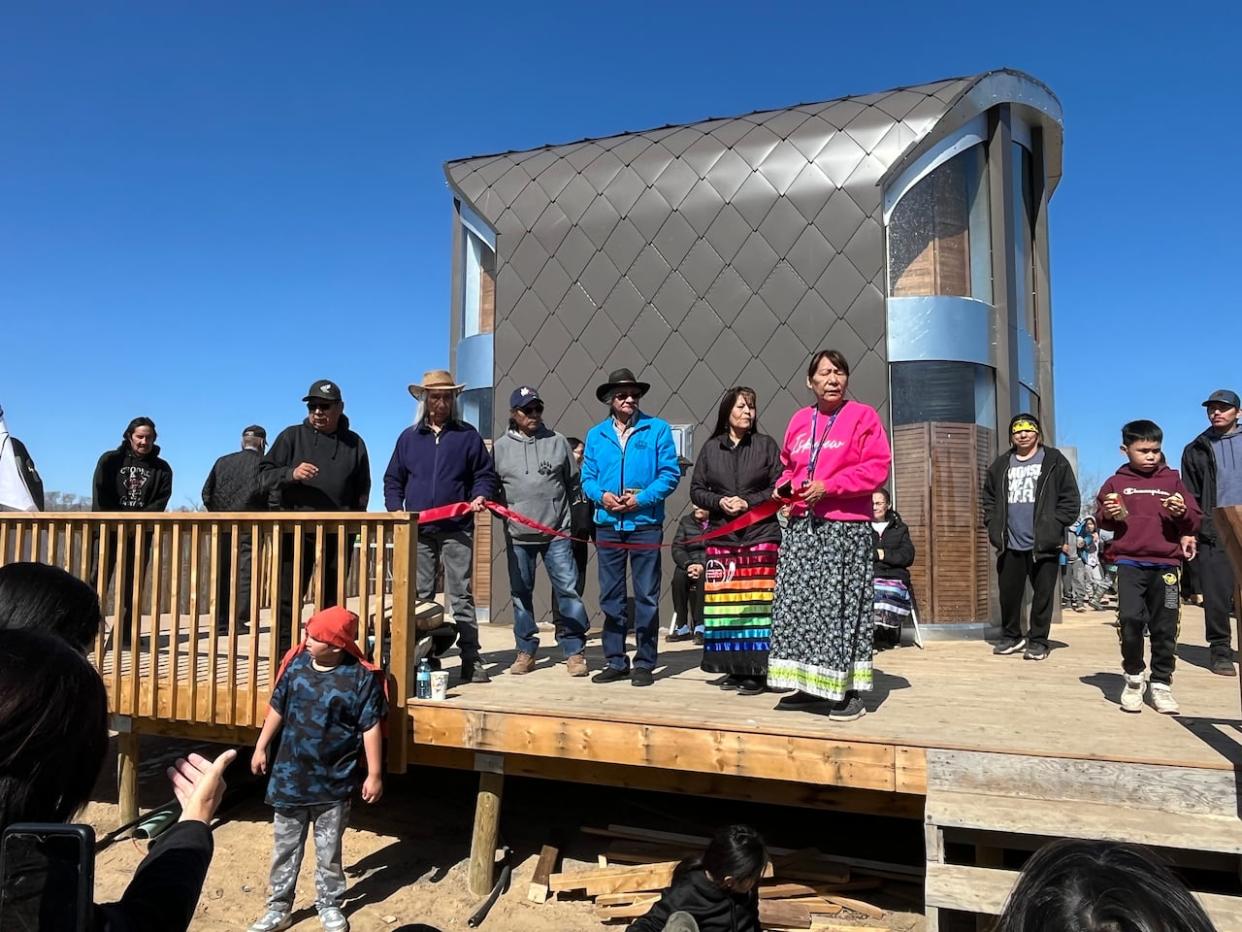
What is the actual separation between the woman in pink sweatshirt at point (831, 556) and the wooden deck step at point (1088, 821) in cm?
76

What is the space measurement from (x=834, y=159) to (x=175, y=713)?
6.61 meters

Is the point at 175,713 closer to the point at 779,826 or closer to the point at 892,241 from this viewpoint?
the point at 779,826

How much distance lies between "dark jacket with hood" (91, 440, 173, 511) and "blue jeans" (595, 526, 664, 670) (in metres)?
3.80

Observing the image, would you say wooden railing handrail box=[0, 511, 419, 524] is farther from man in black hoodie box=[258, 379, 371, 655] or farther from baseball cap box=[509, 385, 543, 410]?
baseball cap box=[509, 385, 543, 410]

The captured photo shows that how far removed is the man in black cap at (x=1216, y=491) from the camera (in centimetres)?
554

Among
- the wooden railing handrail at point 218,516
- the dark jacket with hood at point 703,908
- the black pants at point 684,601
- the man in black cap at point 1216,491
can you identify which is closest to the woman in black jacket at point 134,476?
the wooden railing handrail at point 218,516

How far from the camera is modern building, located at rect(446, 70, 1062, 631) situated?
24.1ft

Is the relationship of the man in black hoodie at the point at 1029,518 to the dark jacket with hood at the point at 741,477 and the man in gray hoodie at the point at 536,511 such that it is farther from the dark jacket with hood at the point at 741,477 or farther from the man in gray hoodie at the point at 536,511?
the man in gray hoodie at the point at 536,511

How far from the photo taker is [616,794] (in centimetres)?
563

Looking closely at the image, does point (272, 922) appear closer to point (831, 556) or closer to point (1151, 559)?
point (831, 556)

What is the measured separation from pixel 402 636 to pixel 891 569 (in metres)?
3.97

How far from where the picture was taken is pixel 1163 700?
13.5 feet

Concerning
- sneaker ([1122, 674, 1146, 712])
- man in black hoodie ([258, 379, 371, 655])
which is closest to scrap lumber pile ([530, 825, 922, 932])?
sneaker ([1122, 674, 1146, 712])

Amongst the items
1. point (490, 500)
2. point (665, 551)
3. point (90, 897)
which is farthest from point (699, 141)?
point (90, 897)
